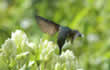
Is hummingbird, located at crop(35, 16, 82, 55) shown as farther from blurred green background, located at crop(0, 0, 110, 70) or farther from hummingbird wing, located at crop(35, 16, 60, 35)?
blurred green background, located at crop(0, 0, 110, 70)

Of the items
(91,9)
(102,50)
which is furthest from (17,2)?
(102,50)

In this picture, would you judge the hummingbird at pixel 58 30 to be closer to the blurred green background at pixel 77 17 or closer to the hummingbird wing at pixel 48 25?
the hummingbird wing at pixel 48 25

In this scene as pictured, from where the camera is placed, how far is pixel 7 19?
3.05 metres

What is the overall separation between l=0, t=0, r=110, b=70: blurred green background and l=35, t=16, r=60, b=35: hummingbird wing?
105 centimetres

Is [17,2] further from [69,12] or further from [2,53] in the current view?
[2,53]

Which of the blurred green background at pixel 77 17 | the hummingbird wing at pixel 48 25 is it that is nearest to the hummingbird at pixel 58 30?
the hummingbird wing at pixel 48 25

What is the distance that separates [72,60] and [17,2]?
6.26ft

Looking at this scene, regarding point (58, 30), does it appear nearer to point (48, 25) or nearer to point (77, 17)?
point (48, 25)

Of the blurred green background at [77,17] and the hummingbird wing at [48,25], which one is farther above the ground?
the blurred green background at [77,17]

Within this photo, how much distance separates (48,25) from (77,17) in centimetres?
125

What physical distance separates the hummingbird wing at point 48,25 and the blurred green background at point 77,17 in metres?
1.05

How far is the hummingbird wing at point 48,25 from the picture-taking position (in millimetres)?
1314

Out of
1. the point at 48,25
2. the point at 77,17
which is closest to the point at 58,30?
the point at 48,25

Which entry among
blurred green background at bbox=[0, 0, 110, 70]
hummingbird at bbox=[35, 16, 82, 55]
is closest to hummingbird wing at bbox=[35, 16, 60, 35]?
hummingbird at bbox=[35, 16, 82, 55]
